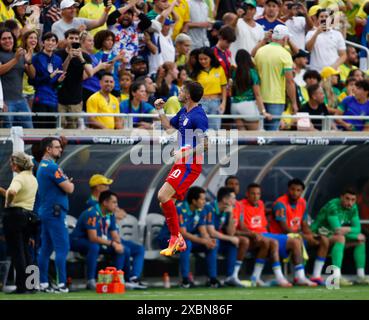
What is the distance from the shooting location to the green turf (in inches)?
651

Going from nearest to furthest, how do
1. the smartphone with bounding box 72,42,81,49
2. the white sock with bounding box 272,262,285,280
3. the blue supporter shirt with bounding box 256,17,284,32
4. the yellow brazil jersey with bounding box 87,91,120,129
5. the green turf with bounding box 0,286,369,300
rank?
the green turf with bounding box 0,286,369,300
the smartphone with bounding box 72,42,81,49
the yellow brazil jersey with bounding box 87,91,120,129
the white sock with bounding box 272,262,285,280
the blue supporter shirt with bounding box 256,17,284,32

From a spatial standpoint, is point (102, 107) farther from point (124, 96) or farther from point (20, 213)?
point (20, 213)

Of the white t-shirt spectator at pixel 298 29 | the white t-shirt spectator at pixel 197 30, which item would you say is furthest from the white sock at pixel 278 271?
the white t-shirt spectator at pixel 298 29

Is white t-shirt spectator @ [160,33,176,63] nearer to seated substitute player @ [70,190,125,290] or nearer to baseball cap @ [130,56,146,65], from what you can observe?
baseball cap @ [130,56,146,65]

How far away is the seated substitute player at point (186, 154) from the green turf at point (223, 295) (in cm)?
144

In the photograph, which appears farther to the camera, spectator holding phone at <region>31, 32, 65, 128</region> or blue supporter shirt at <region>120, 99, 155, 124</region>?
blue supporter shirt at <region>120, 99, 155, 124</region>

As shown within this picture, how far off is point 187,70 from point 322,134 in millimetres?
2490

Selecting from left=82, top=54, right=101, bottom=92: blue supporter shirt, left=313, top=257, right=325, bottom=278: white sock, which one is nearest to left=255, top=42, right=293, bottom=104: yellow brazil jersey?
left=82, top=54, right=101, bottom=92: blue supporter shirt

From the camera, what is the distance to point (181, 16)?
22.0m

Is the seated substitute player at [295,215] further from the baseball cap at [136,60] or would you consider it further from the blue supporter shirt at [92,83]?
the blue supporter shirt at [92,83]

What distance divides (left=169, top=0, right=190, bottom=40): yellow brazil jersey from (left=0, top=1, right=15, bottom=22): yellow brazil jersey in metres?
3.37

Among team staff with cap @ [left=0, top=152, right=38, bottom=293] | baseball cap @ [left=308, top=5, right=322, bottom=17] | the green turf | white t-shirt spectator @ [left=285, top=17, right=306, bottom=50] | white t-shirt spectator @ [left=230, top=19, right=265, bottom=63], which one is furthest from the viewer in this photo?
baseball cap @ [left=308, top=5, right=322, bottom=17]

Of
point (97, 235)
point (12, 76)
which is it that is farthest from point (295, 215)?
point (12, 76)

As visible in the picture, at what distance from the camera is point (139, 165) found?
19.8 m
